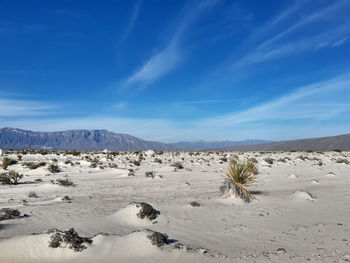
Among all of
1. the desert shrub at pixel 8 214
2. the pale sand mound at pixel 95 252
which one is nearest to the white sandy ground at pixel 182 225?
the pale sand mound at pixel 95 252

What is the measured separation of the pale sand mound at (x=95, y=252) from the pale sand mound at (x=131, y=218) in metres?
1.71

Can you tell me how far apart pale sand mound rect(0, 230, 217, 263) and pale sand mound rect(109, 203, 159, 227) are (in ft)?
5.60

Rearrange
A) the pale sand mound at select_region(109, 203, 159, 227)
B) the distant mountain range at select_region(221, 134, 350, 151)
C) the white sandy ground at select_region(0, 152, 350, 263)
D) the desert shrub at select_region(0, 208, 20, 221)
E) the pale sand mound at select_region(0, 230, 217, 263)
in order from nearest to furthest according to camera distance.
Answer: the pale sand mound at select_region(0, 230, 217, 263) → the white sandy ground at select_region(0, 152, 350, 263) → the desert shrub at select_region(0, 208, 20, 221) → the pale sand mound at select_region(109, 203, 159, 227) → the distant mountain range at select_region(221, 134, 350, 151)

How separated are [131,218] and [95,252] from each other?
228cm

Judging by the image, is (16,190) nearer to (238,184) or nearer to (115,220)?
(115,220)

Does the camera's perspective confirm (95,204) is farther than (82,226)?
Yes

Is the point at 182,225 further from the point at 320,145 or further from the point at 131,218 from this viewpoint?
the point at 320,145

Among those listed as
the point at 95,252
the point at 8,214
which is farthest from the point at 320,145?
the point at 95,252

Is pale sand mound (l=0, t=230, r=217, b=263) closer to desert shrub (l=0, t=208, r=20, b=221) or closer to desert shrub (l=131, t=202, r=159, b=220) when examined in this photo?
desert shrub (l=131, t=202, r=159, b=220)

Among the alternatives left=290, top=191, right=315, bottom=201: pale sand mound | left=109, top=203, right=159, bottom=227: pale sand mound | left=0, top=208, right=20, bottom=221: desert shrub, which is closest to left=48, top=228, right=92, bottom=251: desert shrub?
left=109, top=203, right=159, bottom=227: pale sand mound

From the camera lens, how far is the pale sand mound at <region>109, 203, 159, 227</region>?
788cm

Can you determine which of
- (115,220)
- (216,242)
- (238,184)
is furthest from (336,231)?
(115,220)

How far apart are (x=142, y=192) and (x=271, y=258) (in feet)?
26.2

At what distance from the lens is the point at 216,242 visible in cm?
666
